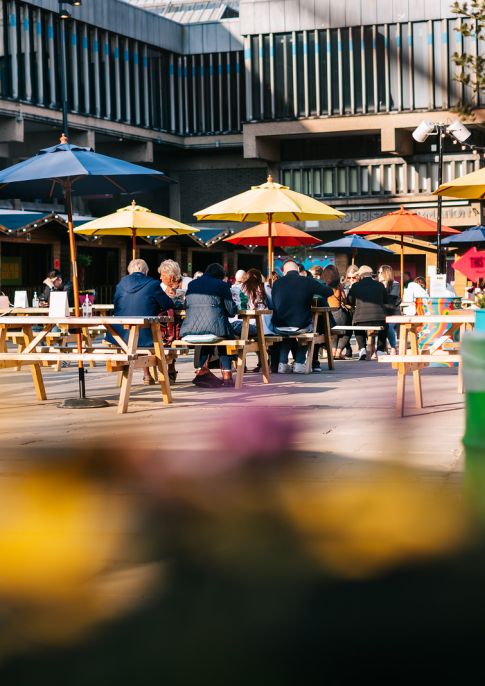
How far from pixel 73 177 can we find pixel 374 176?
45.5 metres

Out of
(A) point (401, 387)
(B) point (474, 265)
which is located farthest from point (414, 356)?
(B) point (474, 265)

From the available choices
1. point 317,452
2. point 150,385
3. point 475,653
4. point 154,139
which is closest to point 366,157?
point 154,139

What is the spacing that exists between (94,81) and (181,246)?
616 inches

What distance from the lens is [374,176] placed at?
5838 centimetres

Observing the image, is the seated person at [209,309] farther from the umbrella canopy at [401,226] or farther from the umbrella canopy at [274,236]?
the umbrella canopy at [401,226]

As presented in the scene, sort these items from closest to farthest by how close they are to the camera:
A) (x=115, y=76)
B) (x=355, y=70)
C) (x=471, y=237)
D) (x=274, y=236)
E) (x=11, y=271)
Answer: (x=274, y=236) < (x=471, y=237) < (x=11, y=271) < (x=115, y=76) < (x=355, y=70)

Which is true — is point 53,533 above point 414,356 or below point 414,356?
below

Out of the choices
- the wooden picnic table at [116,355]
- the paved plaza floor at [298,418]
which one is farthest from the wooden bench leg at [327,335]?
the wooden picnic table at [116,355]

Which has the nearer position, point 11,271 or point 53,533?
point 53,533

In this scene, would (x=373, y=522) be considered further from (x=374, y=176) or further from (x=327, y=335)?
(x=374, y=176)

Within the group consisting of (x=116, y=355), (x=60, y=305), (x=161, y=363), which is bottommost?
(x=161, y=363)

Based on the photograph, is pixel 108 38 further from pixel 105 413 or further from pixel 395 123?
pixel 105 413

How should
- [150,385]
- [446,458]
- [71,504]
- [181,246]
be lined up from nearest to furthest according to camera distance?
[71,504] → [446,458] → [150,385] → [181,246]

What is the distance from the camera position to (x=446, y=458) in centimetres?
869
